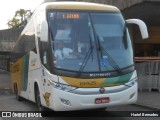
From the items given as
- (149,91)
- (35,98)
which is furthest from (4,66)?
(35,98)

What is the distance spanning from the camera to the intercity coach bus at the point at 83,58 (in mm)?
9859

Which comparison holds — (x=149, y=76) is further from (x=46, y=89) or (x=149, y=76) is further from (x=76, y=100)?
(x=76, y=100)

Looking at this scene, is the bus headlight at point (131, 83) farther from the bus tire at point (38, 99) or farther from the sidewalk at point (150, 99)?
the bus tire at point (38, 99)

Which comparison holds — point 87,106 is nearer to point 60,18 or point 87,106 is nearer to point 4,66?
point 60,18

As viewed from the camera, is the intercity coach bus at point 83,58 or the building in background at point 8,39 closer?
the intercity coach bus at point 83,58

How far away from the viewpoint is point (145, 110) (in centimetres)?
1301

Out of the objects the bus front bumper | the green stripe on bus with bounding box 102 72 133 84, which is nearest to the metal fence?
the green stripe on bus with bounding box 102 72 133 84

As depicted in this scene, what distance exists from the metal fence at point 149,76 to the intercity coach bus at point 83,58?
6.84 metres

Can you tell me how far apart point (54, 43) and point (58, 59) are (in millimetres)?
462

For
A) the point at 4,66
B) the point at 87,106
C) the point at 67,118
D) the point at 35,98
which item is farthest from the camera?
the point at 4,66

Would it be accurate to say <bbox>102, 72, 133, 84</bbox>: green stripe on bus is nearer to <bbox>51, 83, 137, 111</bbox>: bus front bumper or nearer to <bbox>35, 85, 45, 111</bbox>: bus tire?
<bbox>51, 83, 137, 111</bbox>: bus front bumper

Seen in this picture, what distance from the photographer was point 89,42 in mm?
10500

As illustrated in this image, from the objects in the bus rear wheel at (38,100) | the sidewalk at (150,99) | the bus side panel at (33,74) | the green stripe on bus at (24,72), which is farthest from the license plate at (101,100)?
the green stripe on bus at (24,72)

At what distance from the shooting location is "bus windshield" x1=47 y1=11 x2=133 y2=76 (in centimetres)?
1023
